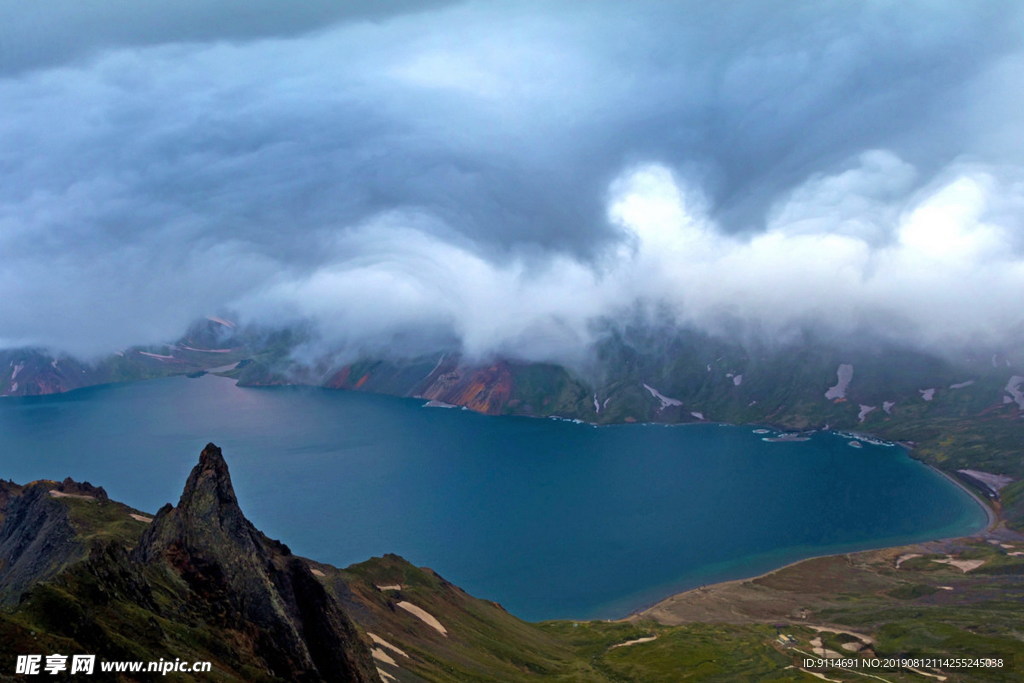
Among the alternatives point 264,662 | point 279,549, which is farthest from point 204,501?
point 264,662

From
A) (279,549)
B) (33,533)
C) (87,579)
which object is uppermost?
(33,533)

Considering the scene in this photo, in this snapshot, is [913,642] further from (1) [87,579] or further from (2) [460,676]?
(1) [87,579]

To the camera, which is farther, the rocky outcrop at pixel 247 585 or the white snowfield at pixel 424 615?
the white snowfield at pixel 424 615

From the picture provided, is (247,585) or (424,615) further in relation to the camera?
(424,615)

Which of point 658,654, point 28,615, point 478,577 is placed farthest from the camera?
point 478,577

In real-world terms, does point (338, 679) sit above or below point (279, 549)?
below

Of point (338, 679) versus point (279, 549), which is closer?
point (338, 679)

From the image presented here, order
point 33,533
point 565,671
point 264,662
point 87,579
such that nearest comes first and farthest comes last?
point 87,579
point 264,662
point 33,533
point 565,671

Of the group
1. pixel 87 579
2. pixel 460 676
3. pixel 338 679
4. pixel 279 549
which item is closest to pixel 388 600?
pixel 460 676

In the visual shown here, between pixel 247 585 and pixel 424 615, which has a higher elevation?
pixel 424 615

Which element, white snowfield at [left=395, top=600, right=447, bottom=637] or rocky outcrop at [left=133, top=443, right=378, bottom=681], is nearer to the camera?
rocky outcrop at [left=133, top=443, right=378, bottom=681]
